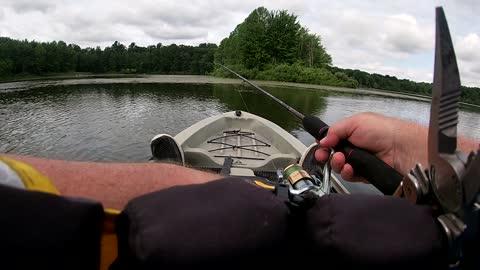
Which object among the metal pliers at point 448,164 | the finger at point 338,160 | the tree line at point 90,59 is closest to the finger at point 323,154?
the finger at point 338,160

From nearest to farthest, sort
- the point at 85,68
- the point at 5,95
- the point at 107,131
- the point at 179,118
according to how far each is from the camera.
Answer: the point at 107,131, the point at 179,118, the point at 5,95, the point at 85,68

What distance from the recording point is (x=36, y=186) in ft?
2.65

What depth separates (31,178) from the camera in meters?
0.82

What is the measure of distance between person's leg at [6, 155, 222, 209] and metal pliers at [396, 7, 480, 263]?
68cm

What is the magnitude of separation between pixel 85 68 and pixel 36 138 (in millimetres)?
70721

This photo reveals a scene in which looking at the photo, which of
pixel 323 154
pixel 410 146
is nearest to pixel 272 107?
pixel 323 154

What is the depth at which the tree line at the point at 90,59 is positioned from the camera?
5806 centimetres

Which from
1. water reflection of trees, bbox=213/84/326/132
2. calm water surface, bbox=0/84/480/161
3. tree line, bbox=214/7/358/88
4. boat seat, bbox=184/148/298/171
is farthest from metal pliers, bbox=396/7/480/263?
tree line, bbox=214/7/358/88

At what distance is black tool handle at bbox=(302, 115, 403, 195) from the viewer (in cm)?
158

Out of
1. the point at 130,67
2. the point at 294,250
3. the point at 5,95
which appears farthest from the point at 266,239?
the point at 130,67

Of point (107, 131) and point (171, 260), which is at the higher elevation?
point (171, 260)

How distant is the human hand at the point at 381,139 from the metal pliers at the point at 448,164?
952mm

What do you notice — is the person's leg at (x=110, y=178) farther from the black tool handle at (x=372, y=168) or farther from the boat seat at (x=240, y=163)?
the boat seat at (x=240, y=163)

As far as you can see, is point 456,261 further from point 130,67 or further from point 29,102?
point 130,67
